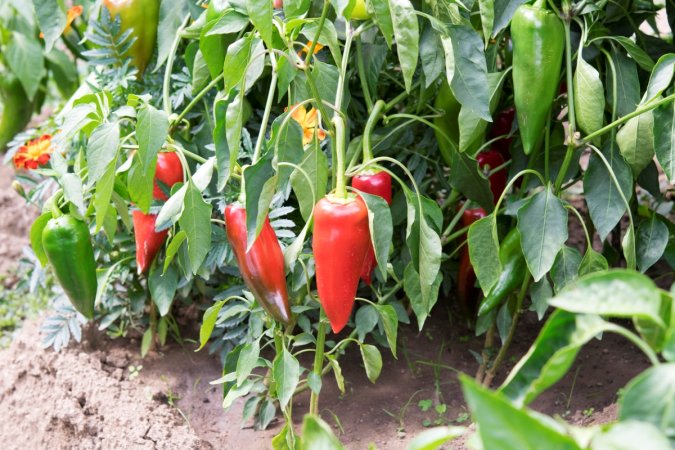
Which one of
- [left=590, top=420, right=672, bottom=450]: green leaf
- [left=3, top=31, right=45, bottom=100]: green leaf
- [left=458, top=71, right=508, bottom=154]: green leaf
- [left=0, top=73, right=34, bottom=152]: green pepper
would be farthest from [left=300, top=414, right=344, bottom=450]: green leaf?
[left=0, top=73, right=34, bottom=152]: green pepper

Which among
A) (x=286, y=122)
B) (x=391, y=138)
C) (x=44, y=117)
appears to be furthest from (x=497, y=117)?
(x=44, y=117)

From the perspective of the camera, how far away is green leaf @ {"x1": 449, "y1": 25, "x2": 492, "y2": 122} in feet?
3.91

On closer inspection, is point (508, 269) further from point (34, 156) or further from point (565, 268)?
point (34, 156)

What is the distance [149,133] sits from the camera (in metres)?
1.21

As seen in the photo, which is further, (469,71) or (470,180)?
(470,180)

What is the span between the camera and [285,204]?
1652 mm

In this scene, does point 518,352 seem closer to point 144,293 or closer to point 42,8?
point 144,293

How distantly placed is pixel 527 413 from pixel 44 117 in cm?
275

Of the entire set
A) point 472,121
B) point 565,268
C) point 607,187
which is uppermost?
point 472,121

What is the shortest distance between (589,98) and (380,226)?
0.35 metres

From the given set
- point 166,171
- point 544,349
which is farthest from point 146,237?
point 544,349

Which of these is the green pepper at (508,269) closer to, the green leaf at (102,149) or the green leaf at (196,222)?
the green leaf at (196,222)

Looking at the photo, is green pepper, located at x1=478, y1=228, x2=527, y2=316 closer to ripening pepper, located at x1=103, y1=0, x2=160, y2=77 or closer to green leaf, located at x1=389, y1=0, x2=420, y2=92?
green leaf, located at x1=389, y1=0, x2=420, y2=92

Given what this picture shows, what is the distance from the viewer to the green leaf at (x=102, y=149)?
47.9 inches
